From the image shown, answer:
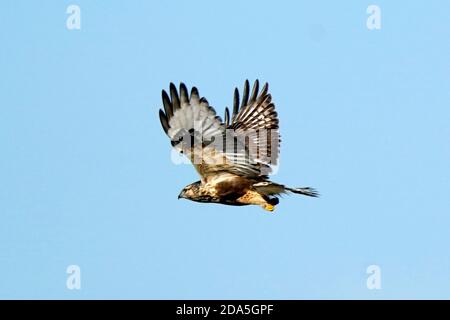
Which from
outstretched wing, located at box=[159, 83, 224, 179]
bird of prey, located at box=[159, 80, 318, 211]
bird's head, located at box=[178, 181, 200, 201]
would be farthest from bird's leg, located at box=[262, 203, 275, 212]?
outstretched wing, located at box=[159, 83, 224, 179]

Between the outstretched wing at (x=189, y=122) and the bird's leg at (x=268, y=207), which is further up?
the outstretched wing at (x=189, y=122)

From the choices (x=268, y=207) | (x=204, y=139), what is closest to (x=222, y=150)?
(x=204, y=139)

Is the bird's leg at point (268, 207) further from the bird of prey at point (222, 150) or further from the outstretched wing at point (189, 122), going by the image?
the outstretched wing at point (189, 122)

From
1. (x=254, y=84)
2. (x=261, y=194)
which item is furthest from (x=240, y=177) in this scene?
(x=254, y=84)

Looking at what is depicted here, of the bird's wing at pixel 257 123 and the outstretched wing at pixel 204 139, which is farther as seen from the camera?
the bird's wing at pixel 257 123

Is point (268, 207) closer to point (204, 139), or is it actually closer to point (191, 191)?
point (191, 191)

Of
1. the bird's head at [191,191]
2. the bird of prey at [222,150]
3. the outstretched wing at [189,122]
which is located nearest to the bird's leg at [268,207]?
the bird of prey at [222,150]

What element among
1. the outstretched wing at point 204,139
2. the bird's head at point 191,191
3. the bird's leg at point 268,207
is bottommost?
the bird's leg at point 268,207

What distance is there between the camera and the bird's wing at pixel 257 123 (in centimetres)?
2048

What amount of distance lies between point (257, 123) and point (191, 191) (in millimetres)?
→ 1721

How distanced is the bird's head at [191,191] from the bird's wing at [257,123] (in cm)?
81

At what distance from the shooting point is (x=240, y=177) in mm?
19922
